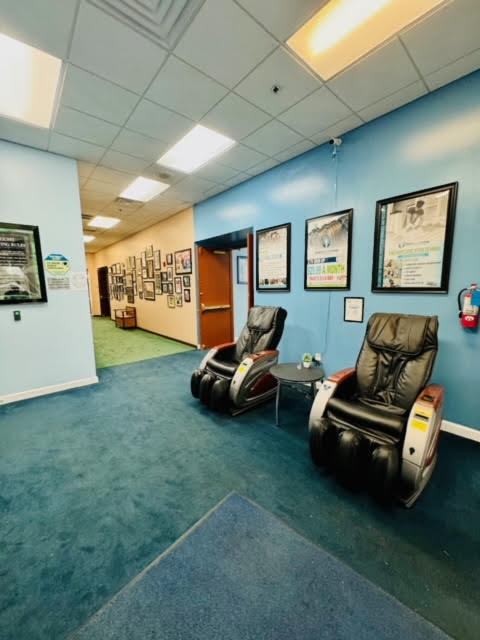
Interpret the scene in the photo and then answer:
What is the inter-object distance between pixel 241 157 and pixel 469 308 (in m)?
2.83

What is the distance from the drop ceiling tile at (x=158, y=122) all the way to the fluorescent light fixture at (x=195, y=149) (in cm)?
12

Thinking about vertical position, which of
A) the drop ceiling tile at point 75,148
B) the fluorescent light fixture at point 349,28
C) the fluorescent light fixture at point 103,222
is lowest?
the fluorescent light fixture at point 103,222

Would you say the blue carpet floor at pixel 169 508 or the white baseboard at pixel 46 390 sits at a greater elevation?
the white baseboard at pixel 46 390

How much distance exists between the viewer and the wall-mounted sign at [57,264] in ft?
9.95

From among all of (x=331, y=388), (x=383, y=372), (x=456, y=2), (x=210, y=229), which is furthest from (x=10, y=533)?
(x=210, y=229)

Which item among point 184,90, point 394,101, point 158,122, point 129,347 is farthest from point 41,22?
point 129,347

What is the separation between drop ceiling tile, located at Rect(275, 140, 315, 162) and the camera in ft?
9.22

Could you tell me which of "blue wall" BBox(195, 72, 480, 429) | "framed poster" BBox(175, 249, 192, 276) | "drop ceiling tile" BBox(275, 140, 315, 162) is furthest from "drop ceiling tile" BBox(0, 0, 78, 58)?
"framed poster" BBox(175, 249, 192, 276)

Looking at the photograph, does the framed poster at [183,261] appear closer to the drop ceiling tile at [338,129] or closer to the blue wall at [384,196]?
the blue wall at [384,196]

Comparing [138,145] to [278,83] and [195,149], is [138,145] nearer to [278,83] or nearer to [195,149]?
[195,149]

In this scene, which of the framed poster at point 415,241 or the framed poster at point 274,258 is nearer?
the framed poster at point 415,241

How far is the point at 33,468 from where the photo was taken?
6.07 feet

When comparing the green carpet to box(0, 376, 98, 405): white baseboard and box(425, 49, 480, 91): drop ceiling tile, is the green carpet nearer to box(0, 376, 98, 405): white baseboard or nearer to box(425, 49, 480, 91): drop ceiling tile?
box(0, 376, 98, 405): white baseboard

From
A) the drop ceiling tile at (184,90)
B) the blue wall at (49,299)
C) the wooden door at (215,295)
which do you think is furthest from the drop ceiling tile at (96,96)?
the wooden door at (215,295)
